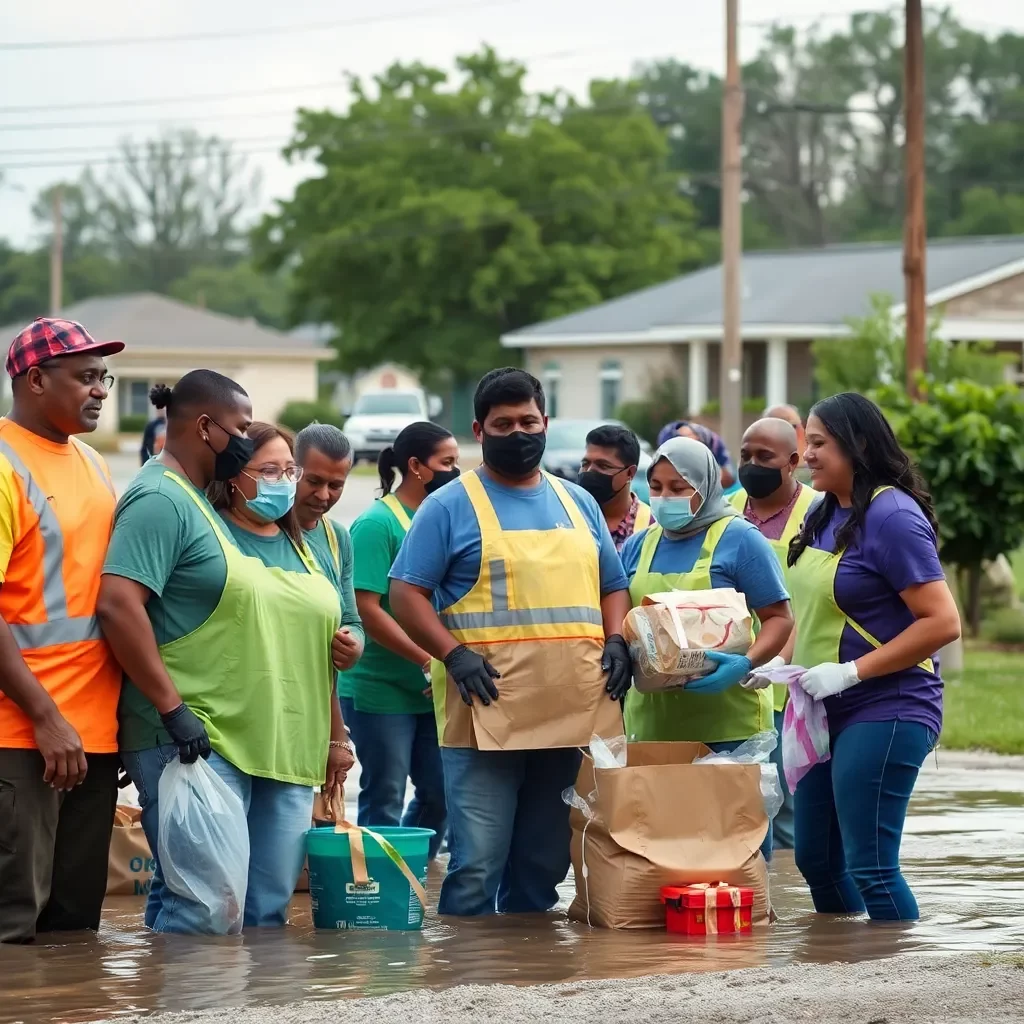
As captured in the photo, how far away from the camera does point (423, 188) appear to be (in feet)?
212

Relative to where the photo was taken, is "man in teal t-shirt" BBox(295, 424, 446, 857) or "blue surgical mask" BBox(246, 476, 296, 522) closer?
"blue surgical mask" BBox(246, 476, 296, 522)

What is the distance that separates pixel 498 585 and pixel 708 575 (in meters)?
1.00

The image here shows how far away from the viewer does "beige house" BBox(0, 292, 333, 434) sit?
69375 millimetres

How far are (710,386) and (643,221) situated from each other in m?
17.5

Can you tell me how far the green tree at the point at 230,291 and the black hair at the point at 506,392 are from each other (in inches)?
3687

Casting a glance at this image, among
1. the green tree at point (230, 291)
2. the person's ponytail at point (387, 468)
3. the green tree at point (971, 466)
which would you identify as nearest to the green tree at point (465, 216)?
the green tree at point (230, 291)

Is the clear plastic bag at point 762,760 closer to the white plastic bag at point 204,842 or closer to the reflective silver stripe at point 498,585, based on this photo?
the reflective silver stripe at point 498,585

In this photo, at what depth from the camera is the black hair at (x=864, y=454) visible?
748 cm

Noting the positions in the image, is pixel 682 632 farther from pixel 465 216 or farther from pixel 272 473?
pixel 465 216

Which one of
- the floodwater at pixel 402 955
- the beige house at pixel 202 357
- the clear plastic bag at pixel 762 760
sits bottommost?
the floodwater at pixel 402 955

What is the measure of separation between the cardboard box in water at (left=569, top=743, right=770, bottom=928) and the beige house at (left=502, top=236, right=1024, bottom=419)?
32122mm

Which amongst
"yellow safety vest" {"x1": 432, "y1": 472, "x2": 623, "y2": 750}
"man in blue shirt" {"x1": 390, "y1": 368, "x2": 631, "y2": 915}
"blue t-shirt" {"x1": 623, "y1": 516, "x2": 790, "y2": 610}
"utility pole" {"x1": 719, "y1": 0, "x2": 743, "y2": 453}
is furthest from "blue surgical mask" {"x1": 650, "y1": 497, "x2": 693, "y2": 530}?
"utility pole" {"x1": 719, "y1": 0, "x2": 743, "y2": 453}

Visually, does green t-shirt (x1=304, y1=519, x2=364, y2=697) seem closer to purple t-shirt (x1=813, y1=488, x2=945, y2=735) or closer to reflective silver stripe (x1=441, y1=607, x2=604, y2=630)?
reflective silver stripe (x1=441, y1=607, x2=604, y2=630)

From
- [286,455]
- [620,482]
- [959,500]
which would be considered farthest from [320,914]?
[959,500]
